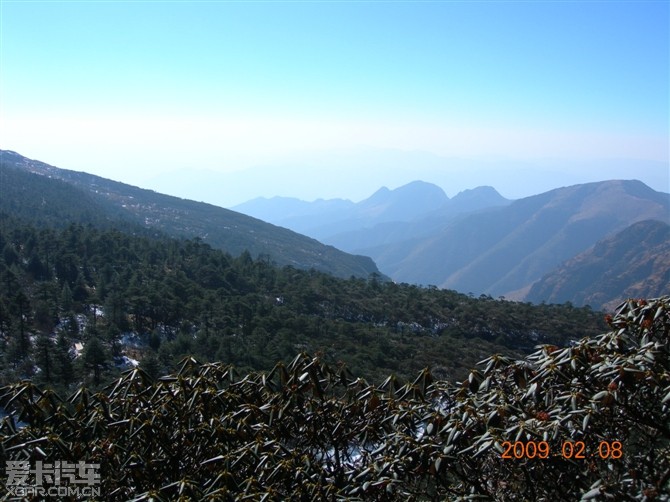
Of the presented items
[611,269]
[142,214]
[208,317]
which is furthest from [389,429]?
[611,269]

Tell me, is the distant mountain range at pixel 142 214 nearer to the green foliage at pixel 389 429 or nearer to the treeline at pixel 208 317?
the treeline at pixel 208 317

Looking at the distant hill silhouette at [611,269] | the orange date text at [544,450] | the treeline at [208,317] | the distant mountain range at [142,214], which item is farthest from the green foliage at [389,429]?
the distant hill silhouette at [611,269]

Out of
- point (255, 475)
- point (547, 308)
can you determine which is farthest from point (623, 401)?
point (547, 308)

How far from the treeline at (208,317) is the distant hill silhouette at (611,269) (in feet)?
366

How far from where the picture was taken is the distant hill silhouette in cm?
14925

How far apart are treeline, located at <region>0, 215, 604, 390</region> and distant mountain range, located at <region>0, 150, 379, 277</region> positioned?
94.1 feet

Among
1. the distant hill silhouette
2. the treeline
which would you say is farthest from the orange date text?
the distant hill silhouette

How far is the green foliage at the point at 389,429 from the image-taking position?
3.35 metres

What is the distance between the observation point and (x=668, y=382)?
11.4 ft

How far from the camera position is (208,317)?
37.4 metres

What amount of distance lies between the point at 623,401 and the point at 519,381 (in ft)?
2.53

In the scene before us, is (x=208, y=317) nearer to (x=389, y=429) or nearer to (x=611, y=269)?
(x=389, y=429)

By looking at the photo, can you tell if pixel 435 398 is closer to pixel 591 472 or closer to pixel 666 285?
pixel 591 472

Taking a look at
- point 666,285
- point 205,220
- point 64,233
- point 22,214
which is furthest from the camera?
point 205,220
